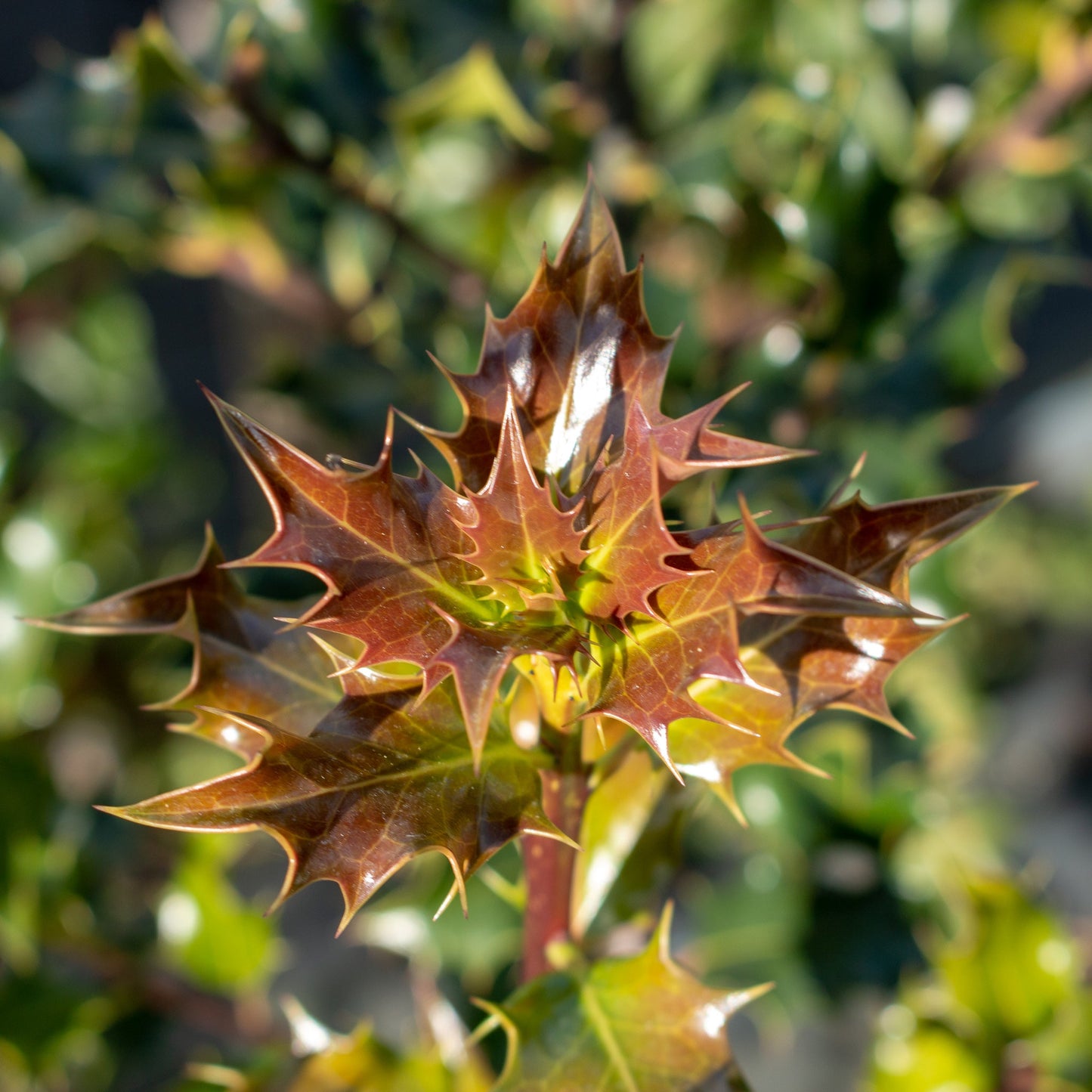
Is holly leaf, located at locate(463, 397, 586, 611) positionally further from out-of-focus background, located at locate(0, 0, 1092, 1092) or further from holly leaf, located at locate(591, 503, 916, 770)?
out-of-focus background, located at locate(0, 0, 1092, 1092)

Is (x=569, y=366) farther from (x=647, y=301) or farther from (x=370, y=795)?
(x=647, y=301)

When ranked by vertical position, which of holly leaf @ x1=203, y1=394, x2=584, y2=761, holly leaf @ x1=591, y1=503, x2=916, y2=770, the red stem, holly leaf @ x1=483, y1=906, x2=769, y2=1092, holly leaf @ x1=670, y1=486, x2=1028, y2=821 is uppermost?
holly leaf @ x1=203, y1=394, x2=584, y2=761

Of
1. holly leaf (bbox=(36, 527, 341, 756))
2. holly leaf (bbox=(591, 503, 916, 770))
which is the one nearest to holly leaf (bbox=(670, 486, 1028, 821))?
holly leaf (bbox=(591, 503, 916, 770))

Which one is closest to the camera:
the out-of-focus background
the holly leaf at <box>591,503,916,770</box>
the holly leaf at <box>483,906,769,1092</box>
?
the holly leaf at <box>591,503,916,770</box>

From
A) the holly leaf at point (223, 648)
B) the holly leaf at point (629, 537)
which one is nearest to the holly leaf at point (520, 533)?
the holly leaf at point (629, 537)

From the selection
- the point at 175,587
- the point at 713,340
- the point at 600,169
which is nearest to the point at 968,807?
the point at 713,340

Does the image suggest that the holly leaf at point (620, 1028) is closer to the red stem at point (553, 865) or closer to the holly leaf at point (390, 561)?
the red stem at point (553, 865)
